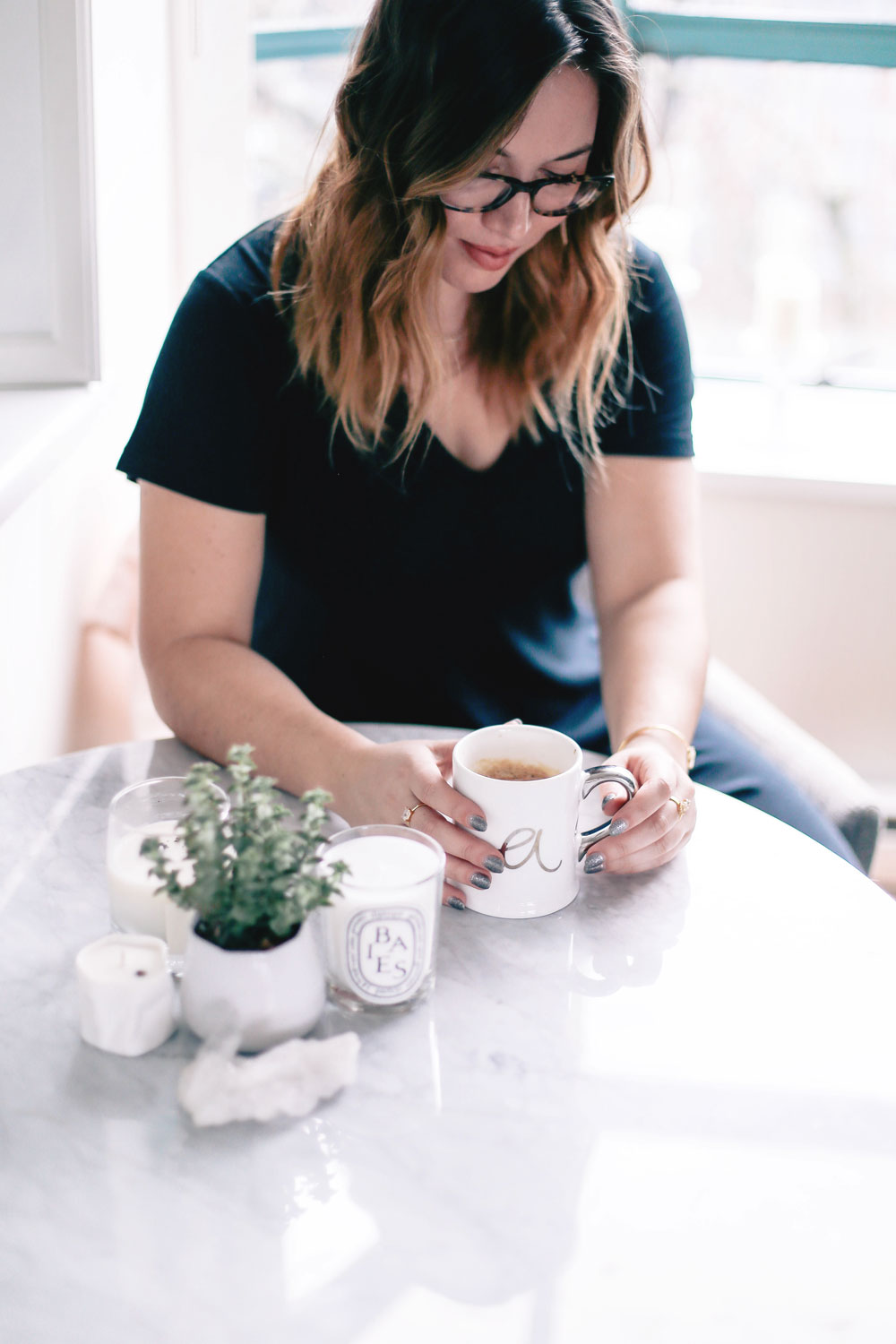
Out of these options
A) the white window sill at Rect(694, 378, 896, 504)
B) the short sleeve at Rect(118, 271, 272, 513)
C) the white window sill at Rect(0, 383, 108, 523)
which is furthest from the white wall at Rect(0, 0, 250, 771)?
the white window sill at Rect(694, 378, 896, 504)

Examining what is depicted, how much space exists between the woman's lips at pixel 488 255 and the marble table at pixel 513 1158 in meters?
0.60

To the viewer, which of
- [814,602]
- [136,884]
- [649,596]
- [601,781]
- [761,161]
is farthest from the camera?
[761,161]

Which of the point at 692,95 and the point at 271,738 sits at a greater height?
the point at 692,95

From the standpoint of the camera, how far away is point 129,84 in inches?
66.2

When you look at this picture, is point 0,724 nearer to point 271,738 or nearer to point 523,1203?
point 271,738

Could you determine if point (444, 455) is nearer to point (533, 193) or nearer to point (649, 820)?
point (533, 193)

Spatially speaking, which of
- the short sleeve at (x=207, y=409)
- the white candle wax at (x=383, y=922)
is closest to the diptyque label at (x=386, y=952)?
the white candle wax at (x=383, y=922)

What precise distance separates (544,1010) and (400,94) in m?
0.74

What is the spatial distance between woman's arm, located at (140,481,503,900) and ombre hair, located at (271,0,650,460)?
18 centimetres

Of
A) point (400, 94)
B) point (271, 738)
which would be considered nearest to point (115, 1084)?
point (271, 738)

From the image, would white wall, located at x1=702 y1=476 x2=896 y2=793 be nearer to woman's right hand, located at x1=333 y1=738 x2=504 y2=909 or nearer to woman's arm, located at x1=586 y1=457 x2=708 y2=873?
woman's arm, located at x1=586 y1=457 x2=708 y2=873

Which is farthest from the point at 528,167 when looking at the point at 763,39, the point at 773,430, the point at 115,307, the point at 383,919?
the point at 763,39

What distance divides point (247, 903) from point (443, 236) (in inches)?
27.0

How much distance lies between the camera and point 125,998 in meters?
0.71
